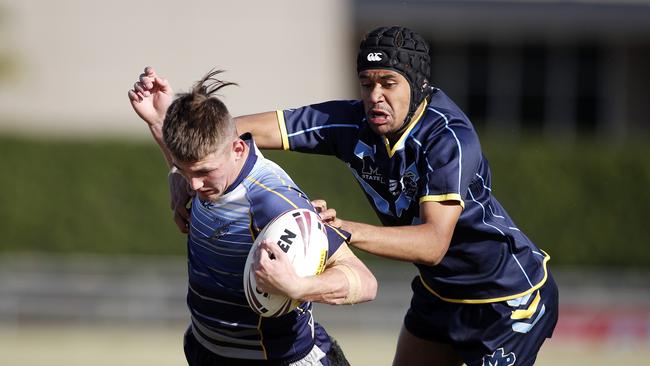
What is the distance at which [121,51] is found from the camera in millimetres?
22641

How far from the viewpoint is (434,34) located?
83.6 feet

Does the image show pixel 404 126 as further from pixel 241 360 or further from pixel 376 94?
pixel 241 360

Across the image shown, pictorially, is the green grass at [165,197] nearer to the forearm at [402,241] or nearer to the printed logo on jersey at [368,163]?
the printed logo on jersey at [368,163]

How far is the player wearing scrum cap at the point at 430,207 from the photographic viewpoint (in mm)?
5828

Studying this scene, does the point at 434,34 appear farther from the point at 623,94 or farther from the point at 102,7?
the point at 102,7

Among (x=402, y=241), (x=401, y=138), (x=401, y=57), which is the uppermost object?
(x=401, y=57)

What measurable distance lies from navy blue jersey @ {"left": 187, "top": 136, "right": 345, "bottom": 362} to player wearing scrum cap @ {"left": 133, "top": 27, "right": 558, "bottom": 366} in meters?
0.46

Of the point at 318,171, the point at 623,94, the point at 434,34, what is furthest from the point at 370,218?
the point at 623,94

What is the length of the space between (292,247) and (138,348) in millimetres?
10445

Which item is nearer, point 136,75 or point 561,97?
point 136,75

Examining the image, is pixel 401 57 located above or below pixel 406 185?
above

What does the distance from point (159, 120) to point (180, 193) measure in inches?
22.3

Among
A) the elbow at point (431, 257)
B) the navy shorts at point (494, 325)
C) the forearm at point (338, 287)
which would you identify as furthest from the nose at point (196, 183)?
the navy shorts at point (494, 325)

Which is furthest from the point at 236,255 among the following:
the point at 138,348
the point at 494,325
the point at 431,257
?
the point at 138,348
